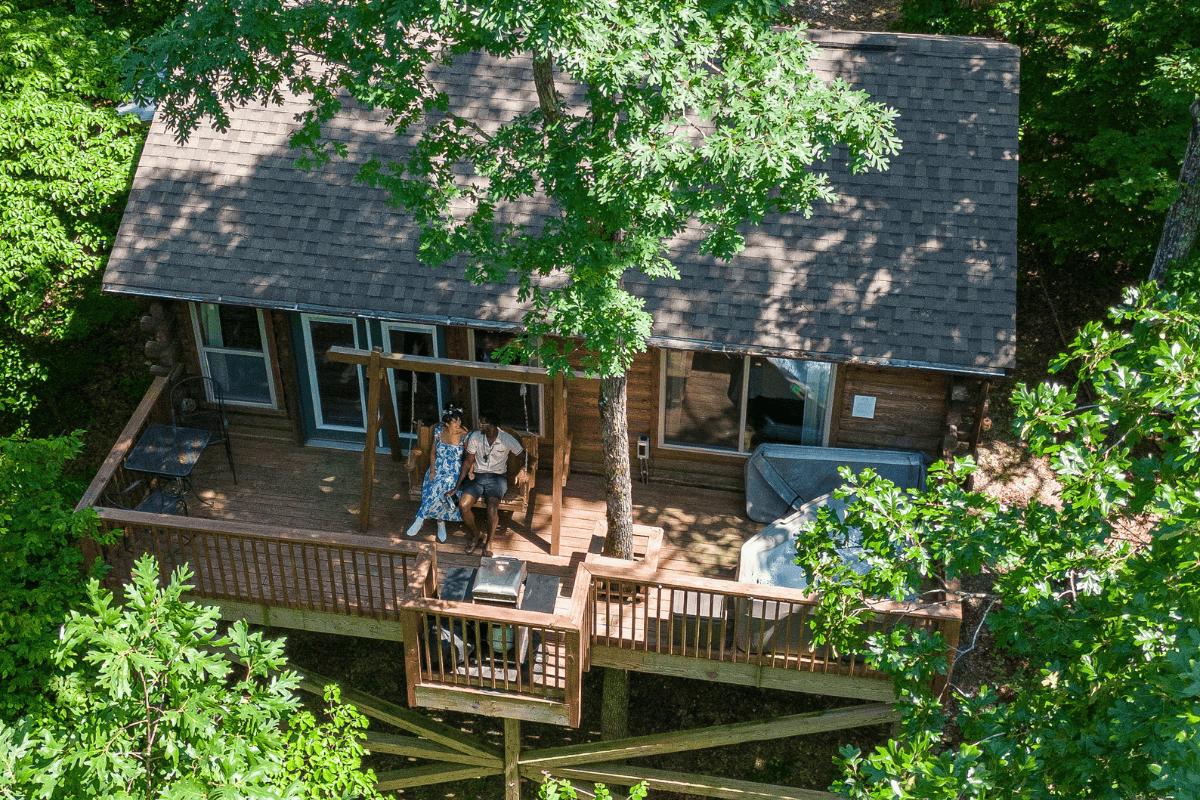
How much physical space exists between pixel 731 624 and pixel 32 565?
20.0 feet

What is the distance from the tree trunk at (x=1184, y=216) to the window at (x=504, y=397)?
7291 millimetres

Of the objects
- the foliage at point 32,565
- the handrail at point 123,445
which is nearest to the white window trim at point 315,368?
the handrail at point 123,445

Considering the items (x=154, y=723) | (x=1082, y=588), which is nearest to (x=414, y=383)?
(x=154, y=723)

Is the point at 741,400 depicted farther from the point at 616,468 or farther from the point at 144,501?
the point at 144,501

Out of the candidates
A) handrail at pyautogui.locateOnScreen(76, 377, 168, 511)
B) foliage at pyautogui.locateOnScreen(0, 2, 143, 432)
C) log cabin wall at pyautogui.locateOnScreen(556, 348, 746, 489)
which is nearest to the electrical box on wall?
log cabin wall at pyautogui.locateOnScreen(556, 348, 746, 489)

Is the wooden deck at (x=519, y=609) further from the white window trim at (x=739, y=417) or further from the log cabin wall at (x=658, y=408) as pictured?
the white window trim at (x=739, y=417)

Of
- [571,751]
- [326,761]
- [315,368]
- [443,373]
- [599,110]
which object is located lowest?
[571,751]

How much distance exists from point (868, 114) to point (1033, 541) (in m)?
3.06

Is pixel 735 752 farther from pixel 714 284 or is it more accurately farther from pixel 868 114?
pixel 868 114

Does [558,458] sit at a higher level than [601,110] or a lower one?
lower

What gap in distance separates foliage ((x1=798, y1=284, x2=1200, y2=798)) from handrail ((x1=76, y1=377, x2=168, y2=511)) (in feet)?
23.6

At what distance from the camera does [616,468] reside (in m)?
9.42

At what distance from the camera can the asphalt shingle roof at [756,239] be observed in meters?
10.0

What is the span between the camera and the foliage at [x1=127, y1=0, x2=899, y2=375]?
6.34 metres
